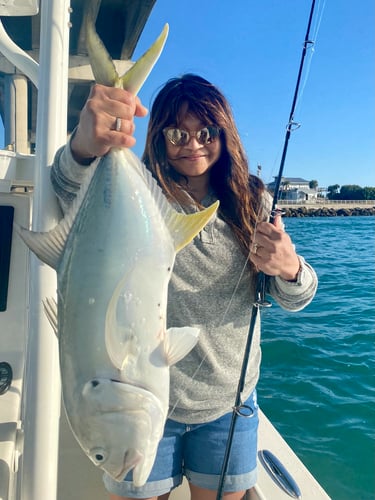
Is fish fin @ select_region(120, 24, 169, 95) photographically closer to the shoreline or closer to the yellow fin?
the yellow fin

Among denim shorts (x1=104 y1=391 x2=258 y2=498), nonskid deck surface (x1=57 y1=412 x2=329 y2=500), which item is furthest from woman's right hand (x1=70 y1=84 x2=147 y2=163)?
nonskid deck surface (x1=57 y1=412 x2=329 y2=500)

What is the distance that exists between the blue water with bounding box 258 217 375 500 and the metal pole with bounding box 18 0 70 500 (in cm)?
255

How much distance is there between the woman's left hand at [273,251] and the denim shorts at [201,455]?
59cm

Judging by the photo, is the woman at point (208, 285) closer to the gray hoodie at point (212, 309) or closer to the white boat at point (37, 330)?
the gray hoodie at point (212, 309)

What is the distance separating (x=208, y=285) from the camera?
5.16ft

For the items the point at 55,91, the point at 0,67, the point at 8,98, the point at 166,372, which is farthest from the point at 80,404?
the point at 0,67

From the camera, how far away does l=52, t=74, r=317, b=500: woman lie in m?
1.51

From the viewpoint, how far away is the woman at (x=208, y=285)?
151 cm

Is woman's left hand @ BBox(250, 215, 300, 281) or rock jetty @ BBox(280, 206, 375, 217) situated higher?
woman's left hand @ BBox(250, 215, 300, 281)

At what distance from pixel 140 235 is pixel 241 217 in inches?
24.8

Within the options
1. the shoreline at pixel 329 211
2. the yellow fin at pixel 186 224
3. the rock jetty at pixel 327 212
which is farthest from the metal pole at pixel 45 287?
the rock jetty at pixel 327 212

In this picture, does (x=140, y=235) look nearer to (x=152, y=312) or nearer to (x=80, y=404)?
(x=152, y=312)

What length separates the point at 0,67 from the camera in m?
3.70

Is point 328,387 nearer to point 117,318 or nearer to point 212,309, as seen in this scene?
point 212,309
